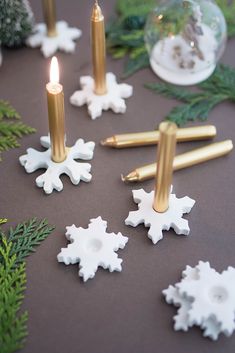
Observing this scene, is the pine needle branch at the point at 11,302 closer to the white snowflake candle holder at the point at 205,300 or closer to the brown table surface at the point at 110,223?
the brown table surface at the point at 110,223

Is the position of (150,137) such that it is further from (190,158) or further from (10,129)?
(10,129)

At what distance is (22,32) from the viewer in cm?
89

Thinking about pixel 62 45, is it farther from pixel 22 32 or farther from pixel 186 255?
pixel 186 255

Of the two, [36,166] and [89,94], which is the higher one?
[89,94]

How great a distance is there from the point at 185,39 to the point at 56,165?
0.92ft

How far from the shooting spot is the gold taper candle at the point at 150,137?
773 millimetres

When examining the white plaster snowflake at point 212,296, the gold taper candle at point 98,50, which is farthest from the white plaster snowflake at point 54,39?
the white plaster snowflake at point 212,296

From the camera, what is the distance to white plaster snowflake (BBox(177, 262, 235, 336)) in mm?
598

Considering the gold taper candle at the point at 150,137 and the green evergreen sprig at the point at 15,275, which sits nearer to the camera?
the green evergreen sprig at the point at 15,275

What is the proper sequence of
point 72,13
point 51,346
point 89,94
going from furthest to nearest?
point 72,13 → point 89,94 → point 51,346

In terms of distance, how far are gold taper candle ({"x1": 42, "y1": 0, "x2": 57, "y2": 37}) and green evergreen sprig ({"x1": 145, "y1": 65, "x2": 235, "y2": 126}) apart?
0.19 metres

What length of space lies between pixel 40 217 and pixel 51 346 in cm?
17

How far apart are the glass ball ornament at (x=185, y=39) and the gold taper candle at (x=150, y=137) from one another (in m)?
0.11

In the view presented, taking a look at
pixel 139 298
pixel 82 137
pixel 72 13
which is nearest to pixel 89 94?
pixel 82 137
